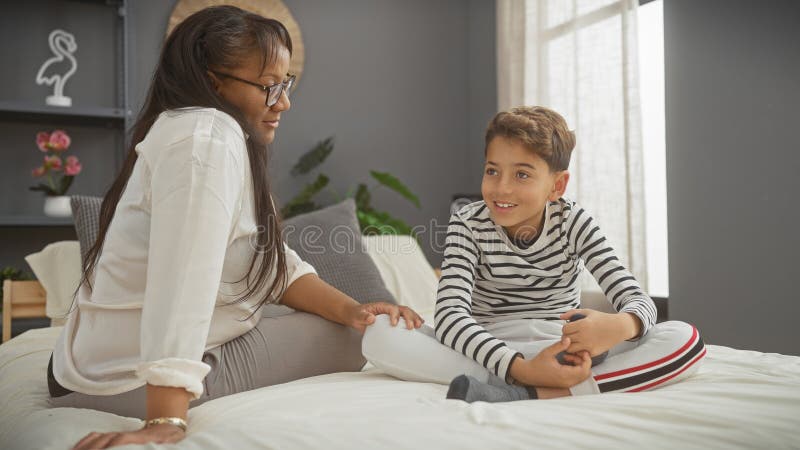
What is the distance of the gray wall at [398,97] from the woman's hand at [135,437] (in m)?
3.00

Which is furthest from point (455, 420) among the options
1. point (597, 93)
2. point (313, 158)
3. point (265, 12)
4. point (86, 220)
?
point (265, 12)

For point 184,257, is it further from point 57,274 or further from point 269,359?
point 57,274

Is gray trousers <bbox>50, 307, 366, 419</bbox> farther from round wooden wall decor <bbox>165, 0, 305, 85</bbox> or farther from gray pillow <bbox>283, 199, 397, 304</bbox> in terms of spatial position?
round wooden wall decor <bbox>165, 0, 305, 85</bbox>

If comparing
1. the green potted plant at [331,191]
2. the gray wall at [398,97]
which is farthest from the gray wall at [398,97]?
the green potted plant at [331,191]

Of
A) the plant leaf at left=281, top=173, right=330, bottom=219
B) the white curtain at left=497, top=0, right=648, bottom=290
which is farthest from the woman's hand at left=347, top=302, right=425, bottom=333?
the plant leaf at left=281, top=173, right=330, bottom=219

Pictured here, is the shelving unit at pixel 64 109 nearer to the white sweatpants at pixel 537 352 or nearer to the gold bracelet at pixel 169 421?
the white sweatpants at pixel 537 352

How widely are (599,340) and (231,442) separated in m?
0.64

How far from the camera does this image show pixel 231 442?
80 cm

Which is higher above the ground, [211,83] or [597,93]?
[597,93]

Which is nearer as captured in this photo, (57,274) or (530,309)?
(530,309)

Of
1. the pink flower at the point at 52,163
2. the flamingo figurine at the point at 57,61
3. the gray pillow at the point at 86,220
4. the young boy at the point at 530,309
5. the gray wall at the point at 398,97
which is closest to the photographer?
the young boy at the point at 530,309

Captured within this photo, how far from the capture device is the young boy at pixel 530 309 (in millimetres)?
1126

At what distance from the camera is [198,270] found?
0.86m

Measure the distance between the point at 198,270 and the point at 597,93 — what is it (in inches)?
109
